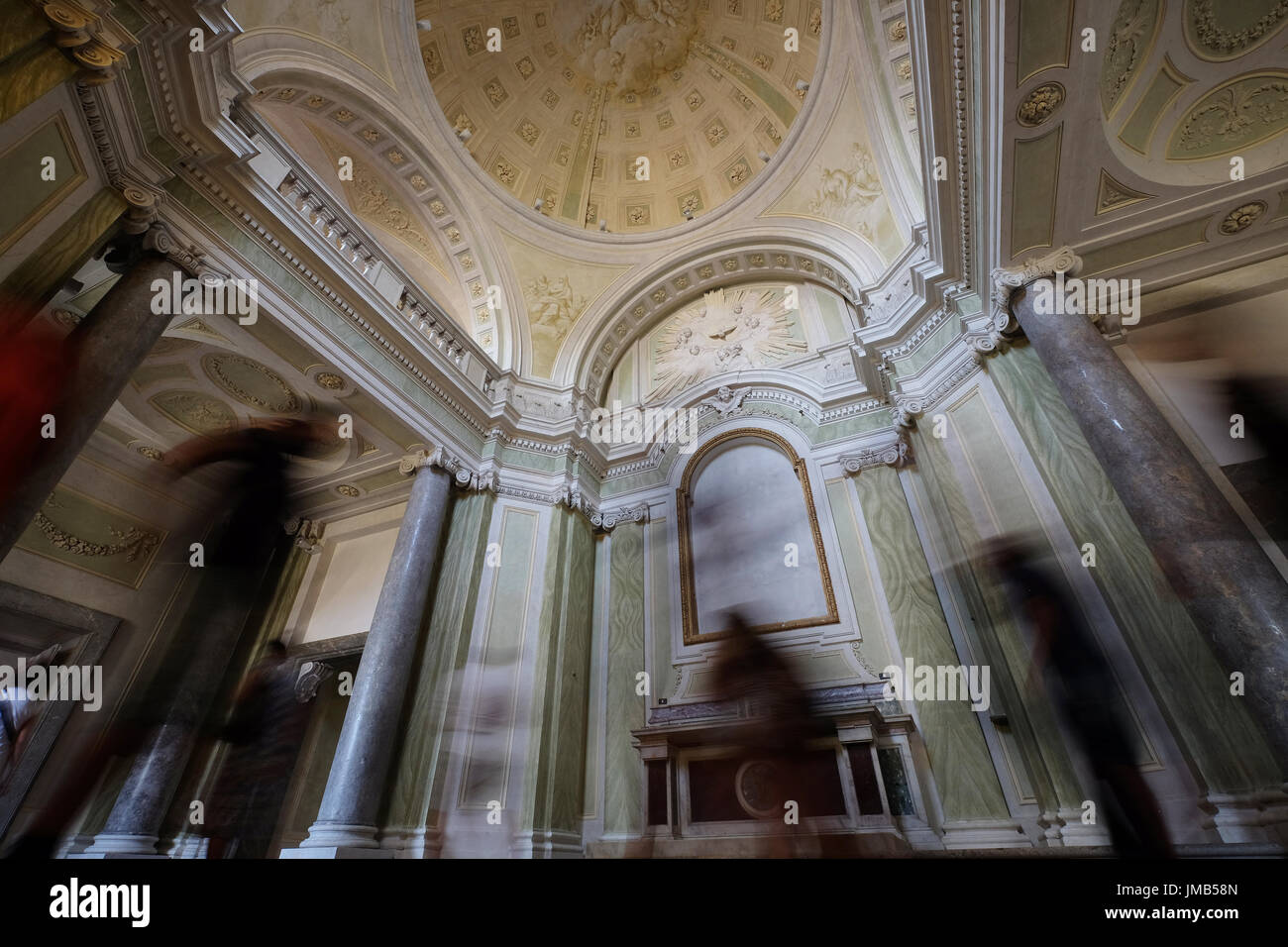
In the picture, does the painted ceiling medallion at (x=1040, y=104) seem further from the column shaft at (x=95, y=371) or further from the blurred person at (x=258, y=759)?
the blurred person at (x=258, y=759)

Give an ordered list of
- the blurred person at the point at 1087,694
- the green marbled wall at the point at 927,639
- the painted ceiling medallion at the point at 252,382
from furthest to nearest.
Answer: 1. the painted ceiling medallion at the point at 252,382
2. the green marbled wall at the point at 927,639
3. the blurred person at the point at 1087,694

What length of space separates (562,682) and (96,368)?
472cm

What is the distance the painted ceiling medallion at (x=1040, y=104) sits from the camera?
332 cm

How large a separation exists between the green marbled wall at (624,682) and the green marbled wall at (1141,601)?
13.9ft

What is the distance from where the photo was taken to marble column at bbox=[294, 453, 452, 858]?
4387mm

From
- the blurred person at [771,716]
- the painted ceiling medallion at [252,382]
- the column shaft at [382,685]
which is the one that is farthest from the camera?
the painted ceiling medallion at [252,382]

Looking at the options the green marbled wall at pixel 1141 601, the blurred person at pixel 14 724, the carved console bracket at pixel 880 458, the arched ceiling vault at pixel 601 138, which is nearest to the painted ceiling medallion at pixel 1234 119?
the green marbled wall at pixel 1141 601

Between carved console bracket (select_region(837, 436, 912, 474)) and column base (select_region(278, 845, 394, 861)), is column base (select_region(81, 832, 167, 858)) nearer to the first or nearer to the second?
column base (select_region(278, 845, 394, 861))

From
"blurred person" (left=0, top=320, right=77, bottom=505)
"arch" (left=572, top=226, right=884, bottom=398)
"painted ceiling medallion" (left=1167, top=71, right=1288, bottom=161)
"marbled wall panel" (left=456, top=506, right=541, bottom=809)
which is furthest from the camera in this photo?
"arch" (left=572, top=226, right=884, bottom=398)

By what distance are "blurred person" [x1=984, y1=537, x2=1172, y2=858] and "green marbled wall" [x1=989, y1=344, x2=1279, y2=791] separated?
0.85 feet

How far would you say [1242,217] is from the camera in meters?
3.80

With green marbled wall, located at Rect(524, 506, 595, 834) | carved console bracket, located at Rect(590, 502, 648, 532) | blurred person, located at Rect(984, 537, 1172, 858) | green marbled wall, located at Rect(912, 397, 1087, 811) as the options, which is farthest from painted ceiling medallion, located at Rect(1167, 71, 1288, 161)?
green marbled wall, located at Rect(524, 506, 595, 834)

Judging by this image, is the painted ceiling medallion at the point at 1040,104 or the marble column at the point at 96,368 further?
the painted ceiling medallion at the point at 1040,104

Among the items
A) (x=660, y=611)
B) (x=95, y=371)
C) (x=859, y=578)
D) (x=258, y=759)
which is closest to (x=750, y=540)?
(x=859, y=578)
